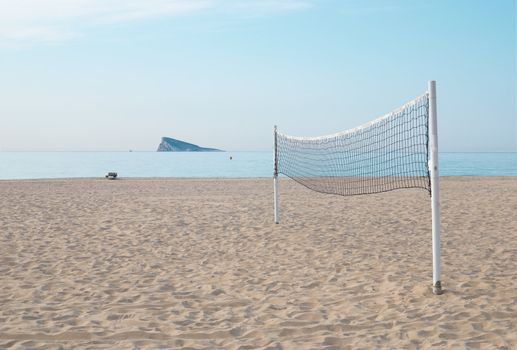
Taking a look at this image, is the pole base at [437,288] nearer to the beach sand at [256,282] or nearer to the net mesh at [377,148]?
the beach sand at [256,282]

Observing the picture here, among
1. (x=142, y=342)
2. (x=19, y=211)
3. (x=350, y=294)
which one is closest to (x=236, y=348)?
(x=142, y=342)

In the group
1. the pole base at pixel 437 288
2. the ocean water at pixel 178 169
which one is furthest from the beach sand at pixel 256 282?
the ocean water at pixel 178 169

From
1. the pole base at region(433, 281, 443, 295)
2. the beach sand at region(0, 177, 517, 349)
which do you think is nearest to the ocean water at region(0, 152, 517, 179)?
the beach sand at region(0, 177, 517, 349)

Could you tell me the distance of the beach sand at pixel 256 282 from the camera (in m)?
4.23

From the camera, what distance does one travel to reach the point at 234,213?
12.6 metres

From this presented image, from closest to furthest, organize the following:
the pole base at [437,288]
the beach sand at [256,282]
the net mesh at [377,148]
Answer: the beach sand at [256,282]
the pole base at [437,288]
the net mesh at [377,148]

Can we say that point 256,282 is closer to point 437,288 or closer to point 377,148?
point 437,288

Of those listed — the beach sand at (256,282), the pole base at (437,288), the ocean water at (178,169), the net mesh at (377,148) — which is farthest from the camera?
the ocean water at (178,169)

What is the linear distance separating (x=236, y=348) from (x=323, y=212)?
350 inches

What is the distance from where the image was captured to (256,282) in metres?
6.01

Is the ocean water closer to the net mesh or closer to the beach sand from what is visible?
the net mesh

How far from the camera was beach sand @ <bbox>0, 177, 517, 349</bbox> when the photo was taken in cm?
423

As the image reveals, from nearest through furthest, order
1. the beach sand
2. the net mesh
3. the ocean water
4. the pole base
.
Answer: the beach sand, the pole base, the net mesh, the ocean water

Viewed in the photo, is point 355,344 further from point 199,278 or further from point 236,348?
point 199,278
